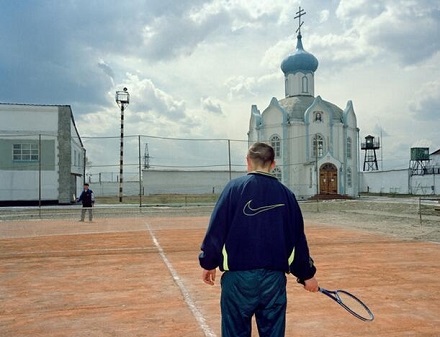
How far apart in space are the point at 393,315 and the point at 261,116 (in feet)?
134

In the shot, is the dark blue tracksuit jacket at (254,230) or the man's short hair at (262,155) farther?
the man's short hair at (262,155)

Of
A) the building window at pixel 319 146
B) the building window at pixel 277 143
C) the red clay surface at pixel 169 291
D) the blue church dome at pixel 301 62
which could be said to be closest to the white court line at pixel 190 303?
the red clay surface at pixel 169 291

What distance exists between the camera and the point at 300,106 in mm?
45344

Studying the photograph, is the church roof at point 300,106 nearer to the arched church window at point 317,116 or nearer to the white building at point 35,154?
the arched church window at point 317,116

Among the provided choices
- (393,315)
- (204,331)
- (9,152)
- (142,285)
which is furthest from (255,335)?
(9,152)

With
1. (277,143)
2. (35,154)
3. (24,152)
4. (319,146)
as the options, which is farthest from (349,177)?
(24,152)

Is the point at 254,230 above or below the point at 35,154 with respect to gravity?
below

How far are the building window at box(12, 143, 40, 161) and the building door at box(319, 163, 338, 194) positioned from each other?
82.8 feet

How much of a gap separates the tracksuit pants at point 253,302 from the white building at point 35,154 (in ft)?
107

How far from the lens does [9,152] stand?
3412 cm

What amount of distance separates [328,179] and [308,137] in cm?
453

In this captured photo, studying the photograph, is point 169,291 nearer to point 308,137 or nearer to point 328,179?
point 328,179

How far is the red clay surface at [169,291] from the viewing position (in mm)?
5117

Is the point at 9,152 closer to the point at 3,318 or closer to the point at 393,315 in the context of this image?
the point at 3,318
